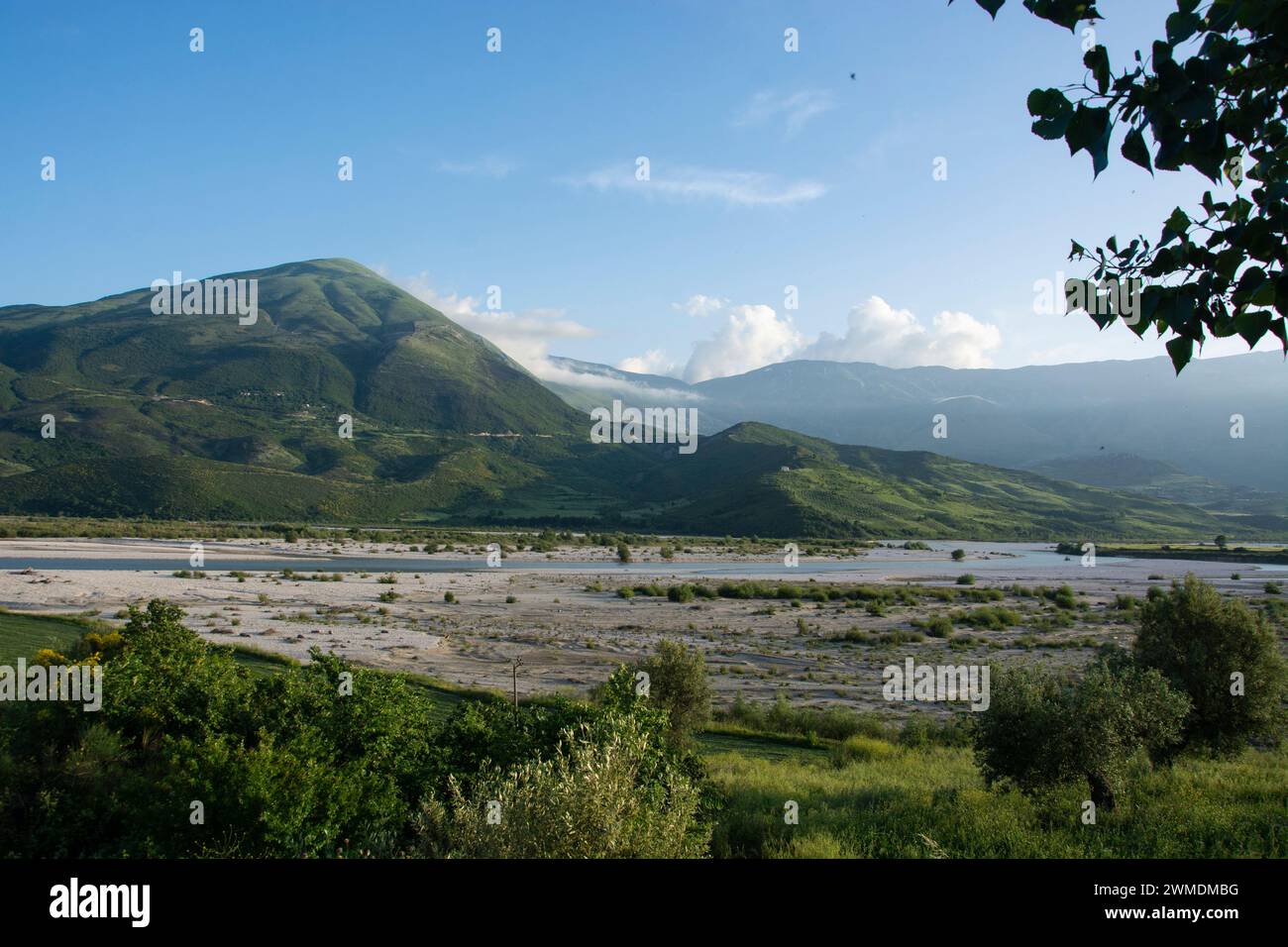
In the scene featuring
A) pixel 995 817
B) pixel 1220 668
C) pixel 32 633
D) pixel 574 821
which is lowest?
pixel 32 633

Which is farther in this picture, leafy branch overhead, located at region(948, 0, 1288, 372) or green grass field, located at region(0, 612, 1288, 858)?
green grass field, located at region(0, 612, 1288, 858)

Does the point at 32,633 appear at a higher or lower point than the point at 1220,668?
lower

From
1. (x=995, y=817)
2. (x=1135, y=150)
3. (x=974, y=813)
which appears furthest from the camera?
(x=974, y=813)

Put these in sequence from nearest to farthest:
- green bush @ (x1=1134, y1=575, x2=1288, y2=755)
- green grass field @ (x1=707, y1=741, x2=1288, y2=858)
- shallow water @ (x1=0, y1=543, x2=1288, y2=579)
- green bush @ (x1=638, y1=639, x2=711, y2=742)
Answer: green grass field @ (x1=707, y1=741, x2=1288, y2=858)
green bush @ (x1=1134, y1=575, x2=1288, y2=755)
green bush @ (x1=638, y1=639, x2=711, y2=742)
shallow water @ (x1=0, y1=543, x2=1288, y2=579)

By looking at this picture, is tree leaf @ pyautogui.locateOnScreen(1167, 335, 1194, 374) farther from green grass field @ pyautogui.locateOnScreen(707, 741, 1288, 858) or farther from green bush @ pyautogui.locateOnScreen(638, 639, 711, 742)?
green bush @ pyautogui.locateOnScreen(638, 639, 711, 742)

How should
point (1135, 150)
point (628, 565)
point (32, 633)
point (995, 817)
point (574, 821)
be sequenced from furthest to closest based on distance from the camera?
1. point (628, 565)
2. point (32, 633)
3. point (995, 817)
4. point (574, 821)
5. point (1135, 150)

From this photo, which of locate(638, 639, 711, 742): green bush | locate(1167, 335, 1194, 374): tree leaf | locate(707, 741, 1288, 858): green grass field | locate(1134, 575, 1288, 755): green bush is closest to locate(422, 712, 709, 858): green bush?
locate(1167, 335, 1194, 374): tree leaf

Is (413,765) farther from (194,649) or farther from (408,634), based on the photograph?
(408,634)

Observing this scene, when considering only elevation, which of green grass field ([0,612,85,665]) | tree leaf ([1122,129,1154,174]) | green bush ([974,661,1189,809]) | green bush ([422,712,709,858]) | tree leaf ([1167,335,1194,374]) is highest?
tree leaf ([1122,129,1154,174])

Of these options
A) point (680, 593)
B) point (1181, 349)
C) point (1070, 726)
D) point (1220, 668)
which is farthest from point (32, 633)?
point (1181, 349)

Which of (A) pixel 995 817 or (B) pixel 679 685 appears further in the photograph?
(B) pixel 679 685

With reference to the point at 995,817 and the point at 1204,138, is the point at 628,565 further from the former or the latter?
the point at 1204,138

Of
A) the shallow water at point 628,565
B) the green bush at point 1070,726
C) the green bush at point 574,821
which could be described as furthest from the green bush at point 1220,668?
the shallow water at point 628,565
